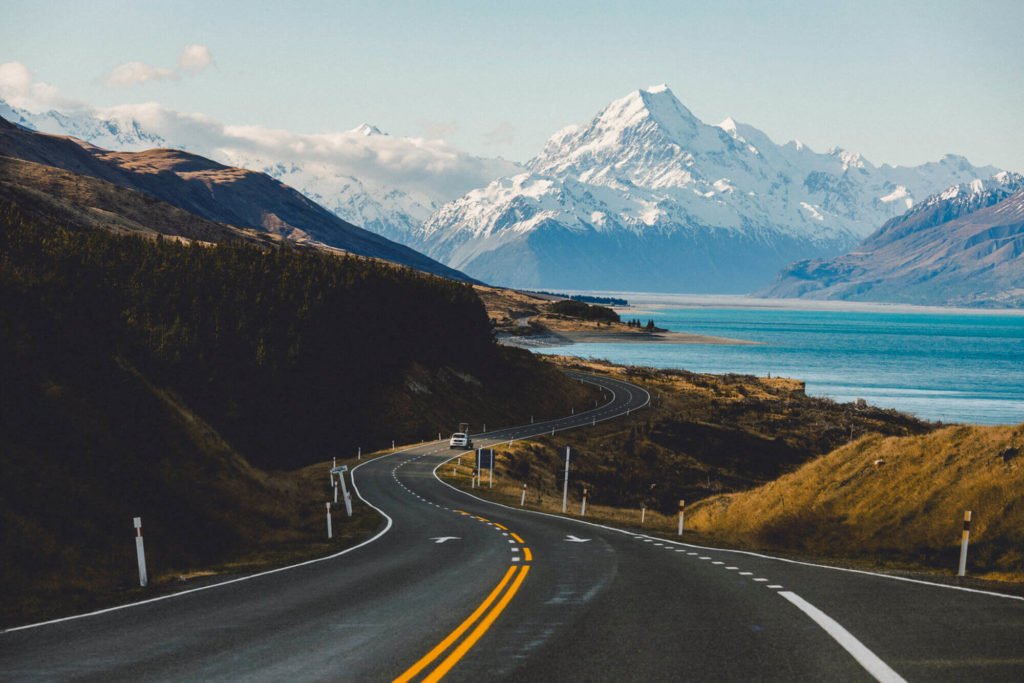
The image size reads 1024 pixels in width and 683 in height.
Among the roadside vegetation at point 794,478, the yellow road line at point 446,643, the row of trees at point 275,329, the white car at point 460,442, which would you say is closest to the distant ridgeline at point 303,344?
the row of trees at point 275,329

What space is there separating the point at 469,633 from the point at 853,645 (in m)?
4.63

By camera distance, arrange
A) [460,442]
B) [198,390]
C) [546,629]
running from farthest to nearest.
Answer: [460,442] → [198,390] → [546,629]

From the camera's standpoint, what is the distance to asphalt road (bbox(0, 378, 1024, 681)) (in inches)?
418

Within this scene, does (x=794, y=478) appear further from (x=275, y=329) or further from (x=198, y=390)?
(x=275, y=329)

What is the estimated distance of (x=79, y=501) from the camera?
2628cm

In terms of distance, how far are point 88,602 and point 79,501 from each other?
10.2 metres

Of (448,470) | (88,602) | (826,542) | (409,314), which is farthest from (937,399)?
(88,602)

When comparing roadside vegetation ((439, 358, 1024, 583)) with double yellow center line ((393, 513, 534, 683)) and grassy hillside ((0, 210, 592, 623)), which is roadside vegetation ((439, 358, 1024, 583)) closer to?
double yellow center line ((393, 513, 534, 683))

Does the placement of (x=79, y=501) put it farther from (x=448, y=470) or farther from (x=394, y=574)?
(x=448, y=470)

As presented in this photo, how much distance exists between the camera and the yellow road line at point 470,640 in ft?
34.5

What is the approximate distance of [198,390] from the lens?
280 ft

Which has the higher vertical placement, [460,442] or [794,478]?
[794,478]

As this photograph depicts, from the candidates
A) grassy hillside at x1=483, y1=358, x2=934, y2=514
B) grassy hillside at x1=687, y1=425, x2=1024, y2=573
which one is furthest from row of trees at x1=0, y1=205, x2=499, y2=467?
grassy hillside at x1=687, y1=425, x2=1024, y2=573

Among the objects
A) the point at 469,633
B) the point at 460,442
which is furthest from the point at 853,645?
the point at 460,442
